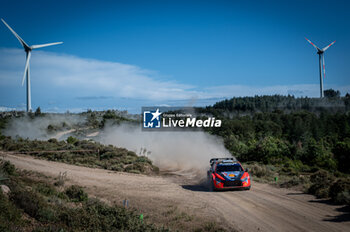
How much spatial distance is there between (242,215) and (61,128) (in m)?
70.9

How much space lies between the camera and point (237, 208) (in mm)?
14562

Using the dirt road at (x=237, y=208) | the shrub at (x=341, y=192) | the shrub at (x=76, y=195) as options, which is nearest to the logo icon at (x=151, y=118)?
the dirt road at (x=237, y=208)

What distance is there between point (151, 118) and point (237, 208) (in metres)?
44.7

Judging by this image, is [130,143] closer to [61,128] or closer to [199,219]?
[61,128]

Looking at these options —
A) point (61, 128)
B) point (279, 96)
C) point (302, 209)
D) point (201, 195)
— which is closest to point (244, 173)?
point (201, 195)

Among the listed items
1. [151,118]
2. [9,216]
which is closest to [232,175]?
[9,216]

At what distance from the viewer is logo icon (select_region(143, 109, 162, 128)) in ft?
181

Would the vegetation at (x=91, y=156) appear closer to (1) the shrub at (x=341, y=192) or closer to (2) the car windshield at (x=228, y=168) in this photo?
(2) the car windshield at (x=228, y=168)

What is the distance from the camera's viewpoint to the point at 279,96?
582ft

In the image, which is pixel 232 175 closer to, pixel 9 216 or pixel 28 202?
pixel 28 202

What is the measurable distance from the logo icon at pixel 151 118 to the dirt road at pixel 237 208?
3450 centimetres

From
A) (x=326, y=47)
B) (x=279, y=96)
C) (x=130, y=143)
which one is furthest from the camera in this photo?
(x=279, y=96)

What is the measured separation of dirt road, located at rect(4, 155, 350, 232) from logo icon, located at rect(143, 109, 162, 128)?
34.5 metres
